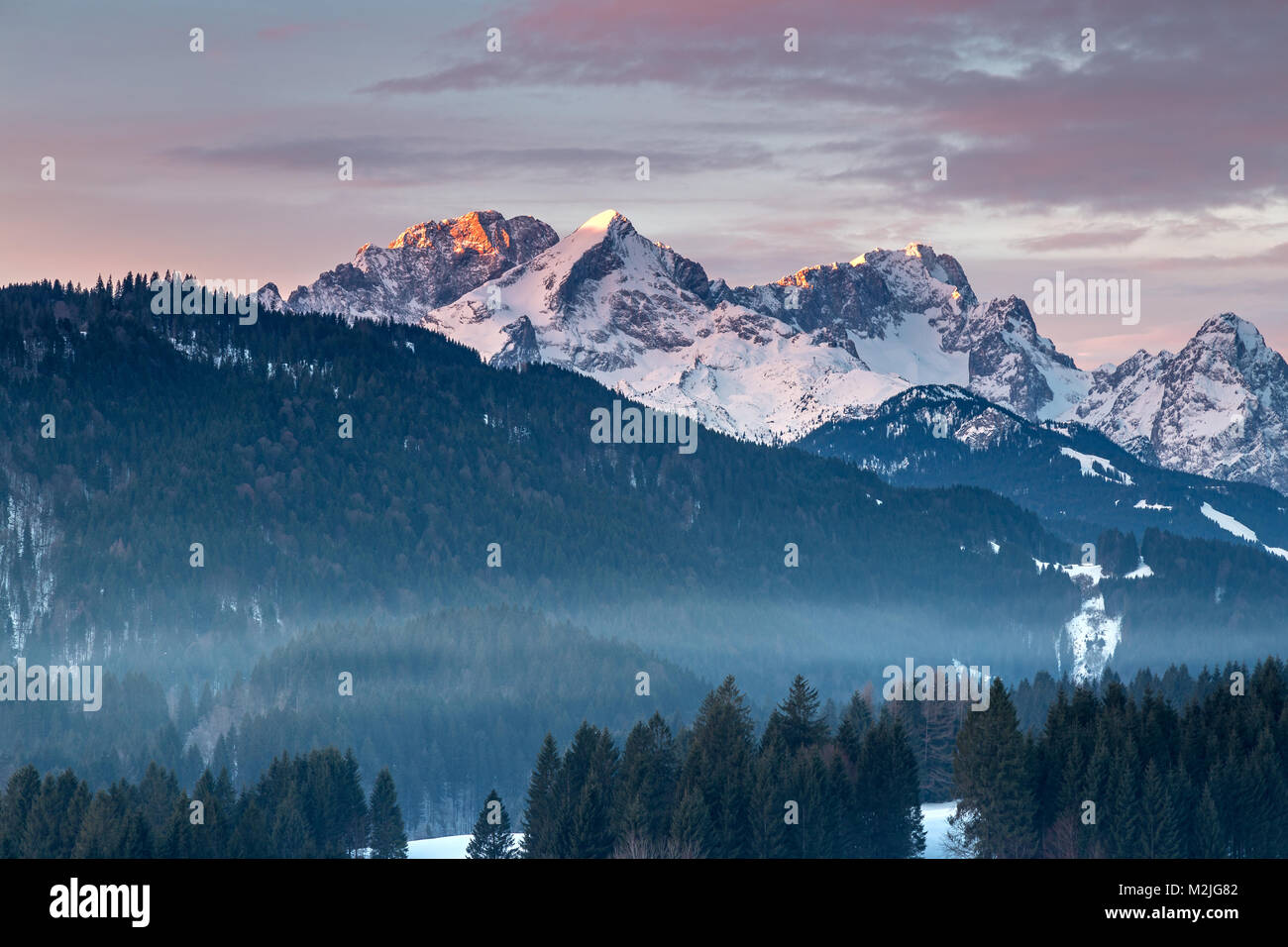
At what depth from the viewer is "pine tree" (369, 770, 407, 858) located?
143125mm

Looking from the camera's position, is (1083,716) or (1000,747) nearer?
(1000,747)

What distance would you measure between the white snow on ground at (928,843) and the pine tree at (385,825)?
1.34m

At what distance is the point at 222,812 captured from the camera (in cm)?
13900

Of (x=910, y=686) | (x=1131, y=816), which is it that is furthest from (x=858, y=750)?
(x=910, y=686)

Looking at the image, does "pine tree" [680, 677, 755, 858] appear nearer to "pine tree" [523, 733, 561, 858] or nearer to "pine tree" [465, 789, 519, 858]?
"pine tree" [523, 733, 561, 858]

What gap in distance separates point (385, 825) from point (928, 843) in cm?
4145

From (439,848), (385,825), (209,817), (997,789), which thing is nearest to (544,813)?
(439,848)

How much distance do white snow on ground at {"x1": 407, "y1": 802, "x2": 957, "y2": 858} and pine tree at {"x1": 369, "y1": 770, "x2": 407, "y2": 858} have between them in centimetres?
134

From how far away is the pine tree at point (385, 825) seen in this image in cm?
14312

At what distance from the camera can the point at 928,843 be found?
131250mm

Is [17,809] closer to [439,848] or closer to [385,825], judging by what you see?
[385,825]
